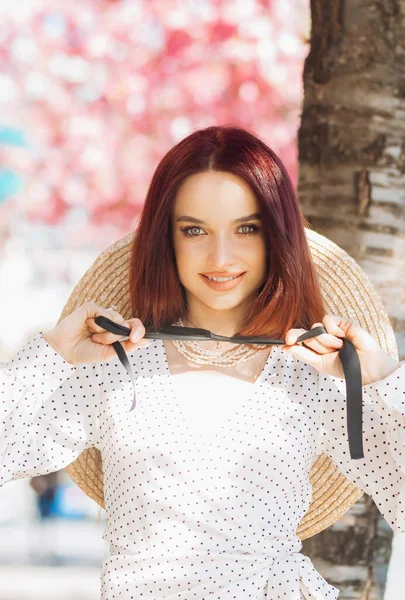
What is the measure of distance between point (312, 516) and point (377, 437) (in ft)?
1.24

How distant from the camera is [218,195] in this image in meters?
1.84

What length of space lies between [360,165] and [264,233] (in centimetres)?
58

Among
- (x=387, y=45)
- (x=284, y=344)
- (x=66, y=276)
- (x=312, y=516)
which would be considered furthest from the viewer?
(x=66, y=276)

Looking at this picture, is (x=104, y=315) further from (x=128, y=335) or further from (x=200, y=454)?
(x=200, y=454)

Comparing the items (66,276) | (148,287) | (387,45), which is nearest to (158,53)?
(66,276)

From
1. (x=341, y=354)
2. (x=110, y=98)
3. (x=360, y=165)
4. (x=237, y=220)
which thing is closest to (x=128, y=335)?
(x=237, y=220)

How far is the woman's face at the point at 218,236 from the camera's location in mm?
1842

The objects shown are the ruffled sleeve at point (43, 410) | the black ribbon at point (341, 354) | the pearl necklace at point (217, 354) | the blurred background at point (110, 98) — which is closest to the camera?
the black ribbon at point (341, 354)

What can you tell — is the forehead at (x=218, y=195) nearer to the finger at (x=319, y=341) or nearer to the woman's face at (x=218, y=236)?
the woman's face at (x=218, y=236)

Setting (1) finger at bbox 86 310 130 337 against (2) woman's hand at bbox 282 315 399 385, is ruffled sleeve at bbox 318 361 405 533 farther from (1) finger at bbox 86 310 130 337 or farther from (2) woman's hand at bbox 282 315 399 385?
(1) finger at bbox 86 310 130 337

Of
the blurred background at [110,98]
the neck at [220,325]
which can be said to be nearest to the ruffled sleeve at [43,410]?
the neck at [220,325]

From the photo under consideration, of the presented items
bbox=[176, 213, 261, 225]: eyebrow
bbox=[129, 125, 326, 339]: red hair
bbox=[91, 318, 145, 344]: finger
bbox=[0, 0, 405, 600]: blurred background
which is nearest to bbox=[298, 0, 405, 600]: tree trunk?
bbox=[129, 125, 326, 339]: red hair

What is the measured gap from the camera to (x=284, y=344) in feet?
5.98

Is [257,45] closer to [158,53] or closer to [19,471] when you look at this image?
[158,53]
